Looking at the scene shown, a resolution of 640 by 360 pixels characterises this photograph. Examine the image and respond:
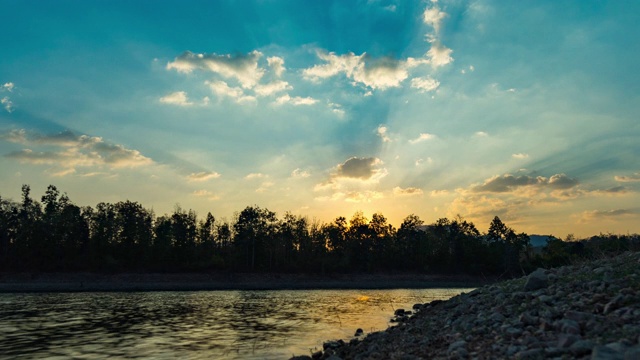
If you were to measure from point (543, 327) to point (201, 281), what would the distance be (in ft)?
384

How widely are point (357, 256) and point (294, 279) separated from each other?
30655 millimetres

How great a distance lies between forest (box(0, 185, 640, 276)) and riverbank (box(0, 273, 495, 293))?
5280 millimetres

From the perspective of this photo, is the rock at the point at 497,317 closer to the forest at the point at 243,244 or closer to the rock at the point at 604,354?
the rock at the point at 604,354

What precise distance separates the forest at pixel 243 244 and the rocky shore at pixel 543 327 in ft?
333

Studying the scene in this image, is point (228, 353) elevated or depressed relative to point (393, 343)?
depressed

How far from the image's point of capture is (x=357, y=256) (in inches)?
5906

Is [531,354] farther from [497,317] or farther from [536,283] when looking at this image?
[536,283]

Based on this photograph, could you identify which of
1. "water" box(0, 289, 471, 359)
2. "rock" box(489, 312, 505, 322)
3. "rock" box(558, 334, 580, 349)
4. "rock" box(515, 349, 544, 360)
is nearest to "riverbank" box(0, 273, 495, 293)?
"water" box(0, 289, 471, 359)

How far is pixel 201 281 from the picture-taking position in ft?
391

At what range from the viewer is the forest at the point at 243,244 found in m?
121

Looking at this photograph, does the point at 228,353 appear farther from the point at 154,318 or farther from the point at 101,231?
the point at 101,231

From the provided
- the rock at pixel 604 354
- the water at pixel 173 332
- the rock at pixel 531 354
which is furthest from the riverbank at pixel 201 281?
the rock at pixel 604 354

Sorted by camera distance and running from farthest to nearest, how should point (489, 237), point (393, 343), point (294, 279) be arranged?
point (489, 237) < point (294, 279) < point (393, 343)

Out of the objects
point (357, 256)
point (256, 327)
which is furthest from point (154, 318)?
point (357, 256)
